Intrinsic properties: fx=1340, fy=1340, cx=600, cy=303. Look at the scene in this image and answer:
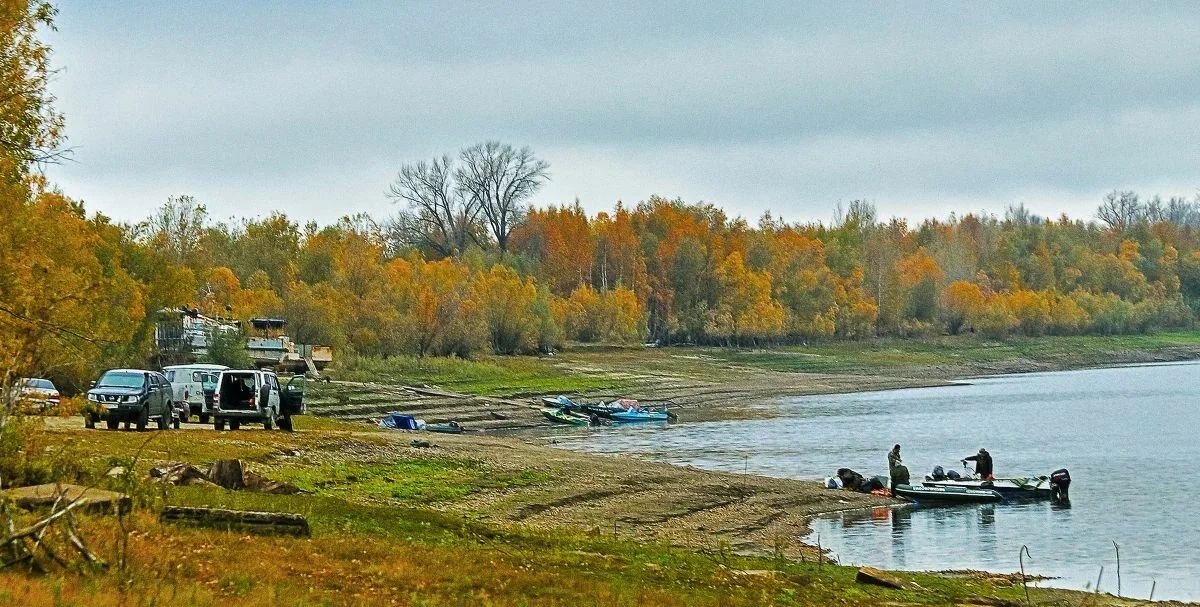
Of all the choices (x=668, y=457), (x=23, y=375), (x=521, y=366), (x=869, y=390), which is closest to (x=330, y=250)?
(x=521, y=366)

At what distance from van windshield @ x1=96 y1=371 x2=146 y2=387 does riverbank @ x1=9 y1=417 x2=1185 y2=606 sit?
2.28 m

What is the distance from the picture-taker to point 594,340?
13088 cm

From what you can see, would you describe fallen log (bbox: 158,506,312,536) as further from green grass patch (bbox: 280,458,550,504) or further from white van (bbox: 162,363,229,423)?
white van (bbox: 162,363,229,423)

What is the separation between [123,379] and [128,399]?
1.23 m

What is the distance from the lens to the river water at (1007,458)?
31.5 m

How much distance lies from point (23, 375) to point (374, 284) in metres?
80.7

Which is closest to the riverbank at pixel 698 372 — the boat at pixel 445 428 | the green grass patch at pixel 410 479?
the boat at pixel 445 428

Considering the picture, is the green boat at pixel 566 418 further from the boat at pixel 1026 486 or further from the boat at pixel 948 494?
the boat at pixel 948 494

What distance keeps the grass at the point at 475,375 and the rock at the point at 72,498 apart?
6756 cm

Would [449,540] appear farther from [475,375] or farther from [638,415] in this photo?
[475,375]

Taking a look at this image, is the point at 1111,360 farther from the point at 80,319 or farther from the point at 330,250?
the point at 80,319

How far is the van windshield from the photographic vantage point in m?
39.1

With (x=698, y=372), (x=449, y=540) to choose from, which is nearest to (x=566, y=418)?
(x=698, y=372)

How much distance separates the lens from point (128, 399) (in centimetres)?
3834
